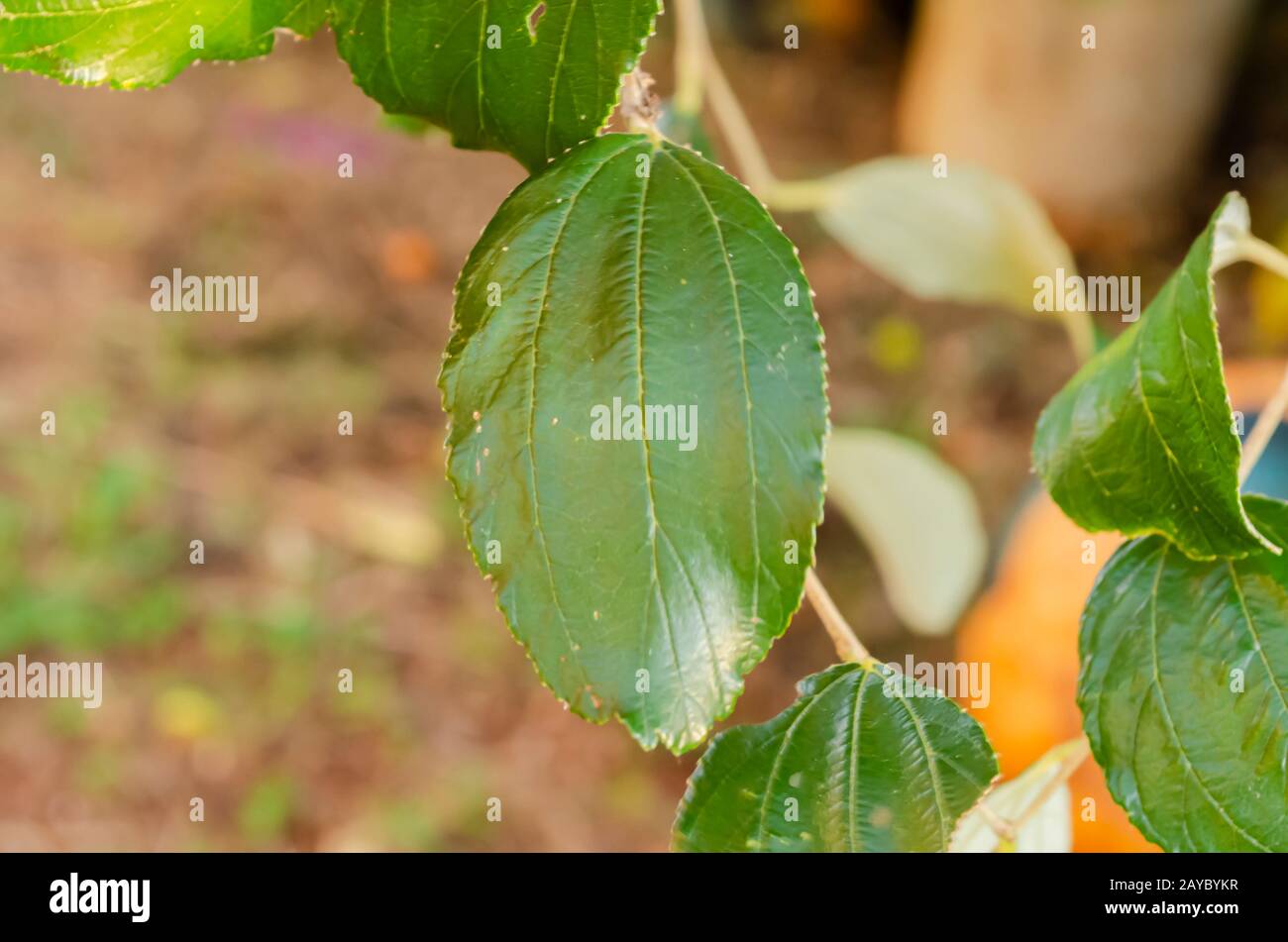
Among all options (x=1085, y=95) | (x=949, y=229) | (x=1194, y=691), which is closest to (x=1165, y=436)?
(x=1194, y=691)

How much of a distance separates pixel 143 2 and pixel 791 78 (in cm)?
196

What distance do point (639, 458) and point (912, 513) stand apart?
0.64 m

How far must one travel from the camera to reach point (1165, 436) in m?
0.40

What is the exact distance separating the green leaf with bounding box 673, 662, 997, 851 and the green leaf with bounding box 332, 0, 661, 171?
22 centimetres

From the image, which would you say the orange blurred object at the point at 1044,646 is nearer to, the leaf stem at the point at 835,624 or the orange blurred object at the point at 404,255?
the leaf stem at the point at 835,624

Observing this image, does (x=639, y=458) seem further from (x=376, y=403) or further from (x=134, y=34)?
(x=376, y=403)

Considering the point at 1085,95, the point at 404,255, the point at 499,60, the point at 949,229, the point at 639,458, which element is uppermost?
the point at 1085,95

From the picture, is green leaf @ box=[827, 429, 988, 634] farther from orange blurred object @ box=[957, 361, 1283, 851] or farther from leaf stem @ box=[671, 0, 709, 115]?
leaf stem @ box=[671, 0, 709, 115]

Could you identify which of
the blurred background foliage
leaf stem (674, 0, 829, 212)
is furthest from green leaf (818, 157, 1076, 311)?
the blurred background foliage

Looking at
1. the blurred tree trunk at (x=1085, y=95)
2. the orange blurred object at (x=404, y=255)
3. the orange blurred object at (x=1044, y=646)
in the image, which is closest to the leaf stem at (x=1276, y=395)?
the orange blurred object at (x=1044, y=646)

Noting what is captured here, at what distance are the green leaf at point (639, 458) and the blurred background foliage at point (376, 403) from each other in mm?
812

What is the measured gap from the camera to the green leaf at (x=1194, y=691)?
0.42 metres

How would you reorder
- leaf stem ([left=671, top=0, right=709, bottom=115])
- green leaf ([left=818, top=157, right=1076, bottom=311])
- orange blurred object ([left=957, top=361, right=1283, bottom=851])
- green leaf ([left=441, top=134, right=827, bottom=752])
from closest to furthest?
green leaf ([left=441, top=134, right=827, bottom=752]) < leaf stem ([left=671, top=0, right=709, bottom=115]) < green leaf ([left=818, top=157, right=1076, bottom=311]) < orange blurred object ([left=957, top=361, right=1283, bottom=851])

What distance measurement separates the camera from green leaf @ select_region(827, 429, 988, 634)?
3.07 feet
